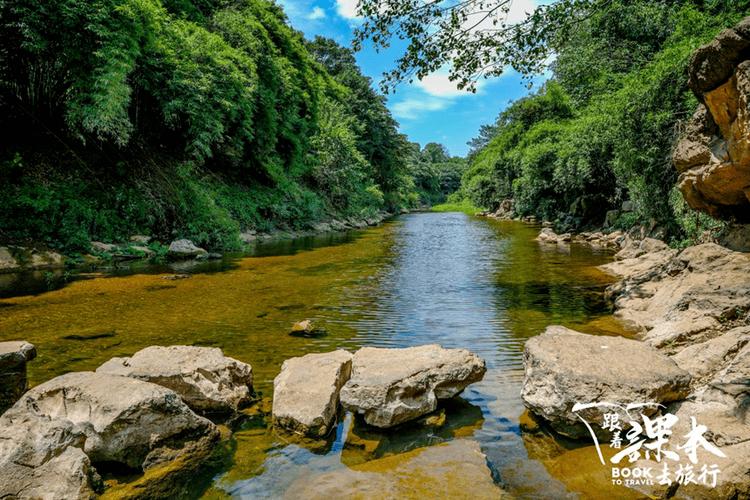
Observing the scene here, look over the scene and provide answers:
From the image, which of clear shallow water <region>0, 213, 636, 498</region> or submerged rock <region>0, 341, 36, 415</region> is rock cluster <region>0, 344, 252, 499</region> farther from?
submerged rock <region>0, 341, 36, 415</region>

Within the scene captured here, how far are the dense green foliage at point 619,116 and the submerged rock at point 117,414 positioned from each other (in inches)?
341

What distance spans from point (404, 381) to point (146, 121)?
1975 centimetres

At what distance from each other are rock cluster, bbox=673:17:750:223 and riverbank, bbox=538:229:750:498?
1218 mm

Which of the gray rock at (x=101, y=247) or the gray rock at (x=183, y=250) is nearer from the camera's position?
the gray rock at (x=101, y=247)

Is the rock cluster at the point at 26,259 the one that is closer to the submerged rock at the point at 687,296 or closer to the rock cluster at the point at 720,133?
the submerged rock at the point at 687,296

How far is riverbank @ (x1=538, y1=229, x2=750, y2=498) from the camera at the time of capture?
343cm

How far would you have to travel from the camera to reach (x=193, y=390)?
15.3 ft

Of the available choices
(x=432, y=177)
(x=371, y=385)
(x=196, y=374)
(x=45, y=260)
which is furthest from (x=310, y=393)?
(x=432, y=177)

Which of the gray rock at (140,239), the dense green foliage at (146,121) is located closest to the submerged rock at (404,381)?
the dense green foliage at (146,121)

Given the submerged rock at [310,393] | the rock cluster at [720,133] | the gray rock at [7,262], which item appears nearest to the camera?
the submerged rock at [310,393]

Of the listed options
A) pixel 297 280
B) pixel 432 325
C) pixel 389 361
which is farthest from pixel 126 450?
pixel 297 280

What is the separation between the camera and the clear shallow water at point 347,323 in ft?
12.8

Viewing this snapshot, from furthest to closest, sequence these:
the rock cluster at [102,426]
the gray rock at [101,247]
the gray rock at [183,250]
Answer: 1. the gray rock at [183,250]
2. the gray rock at [101,247]
3. the rock cluster at [102,426]

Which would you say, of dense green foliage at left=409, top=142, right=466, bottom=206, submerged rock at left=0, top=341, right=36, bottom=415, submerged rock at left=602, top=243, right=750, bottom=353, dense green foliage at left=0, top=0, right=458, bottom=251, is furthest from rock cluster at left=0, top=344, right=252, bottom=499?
dense green foliage at left=409, top=142, right=466, bottom=206
